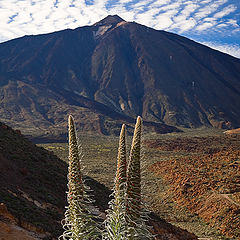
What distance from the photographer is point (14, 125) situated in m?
81.4

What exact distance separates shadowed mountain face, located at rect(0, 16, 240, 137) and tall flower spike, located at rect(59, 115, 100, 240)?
8263 cm

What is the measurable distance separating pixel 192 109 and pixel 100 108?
135 ft

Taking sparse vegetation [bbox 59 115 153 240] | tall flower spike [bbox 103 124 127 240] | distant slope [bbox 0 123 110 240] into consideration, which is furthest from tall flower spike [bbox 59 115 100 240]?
distant slope [bbox 0 123 110 240]

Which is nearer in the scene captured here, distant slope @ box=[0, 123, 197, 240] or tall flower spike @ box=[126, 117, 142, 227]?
tall flower spike @ box=[126, 117, 142, 227]

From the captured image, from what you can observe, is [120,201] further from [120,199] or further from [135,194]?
[135,194]

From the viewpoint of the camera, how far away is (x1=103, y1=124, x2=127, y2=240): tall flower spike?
7.22 ft

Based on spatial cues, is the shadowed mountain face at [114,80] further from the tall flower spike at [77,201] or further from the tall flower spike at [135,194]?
the tall flower spike at [135,194]

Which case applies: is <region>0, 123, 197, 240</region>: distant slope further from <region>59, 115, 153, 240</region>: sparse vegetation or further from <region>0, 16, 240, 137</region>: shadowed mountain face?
<region>0, 16, 240, 137</region>: shadowed mountain face

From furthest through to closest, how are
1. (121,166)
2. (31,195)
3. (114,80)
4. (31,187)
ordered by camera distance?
(114,80) → (31,187) → (31,195) → (121,166)

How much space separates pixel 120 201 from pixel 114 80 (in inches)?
5548

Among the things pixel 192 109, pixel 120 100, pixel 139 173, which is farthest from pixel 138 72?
pixel 139 173

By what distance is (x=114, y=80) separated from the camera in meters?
142

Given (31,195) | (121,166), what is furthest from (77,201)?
(31,195)

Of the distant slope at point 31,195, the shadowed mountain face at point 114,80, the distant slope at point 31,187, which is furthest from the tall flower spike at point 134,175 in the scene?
the shadowed mountain face at point 114,80
